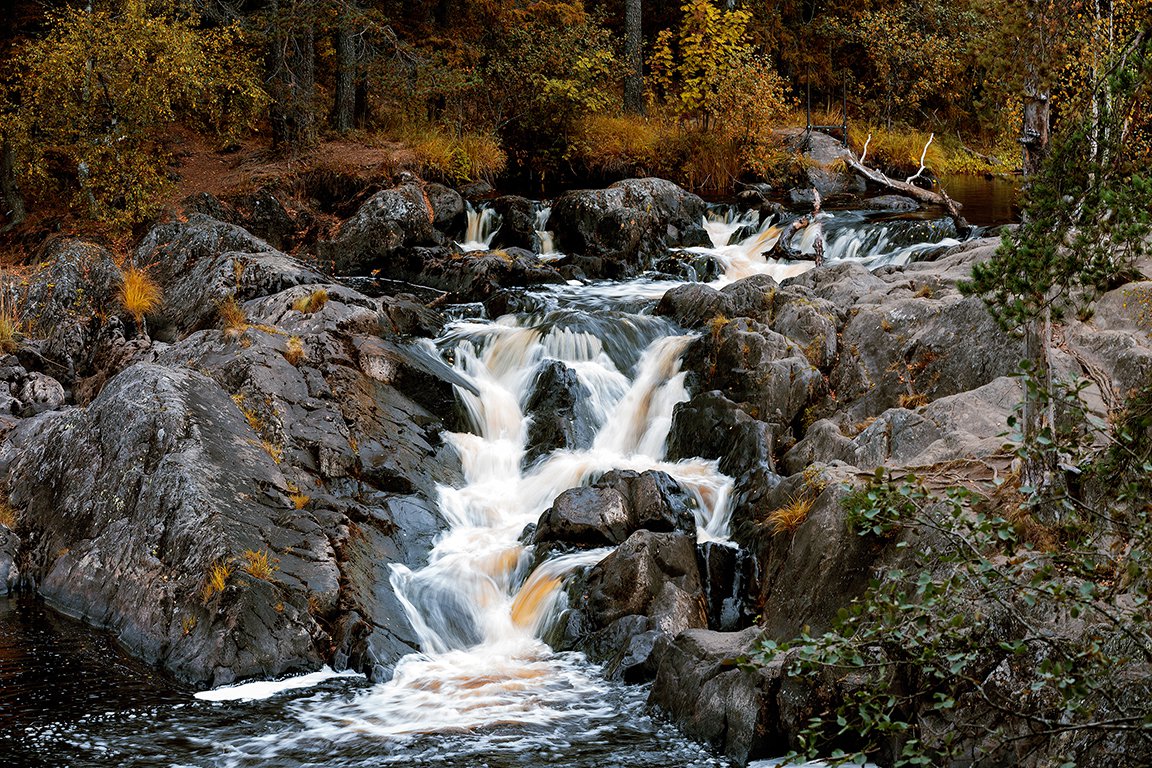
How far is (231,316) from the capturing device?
585 inches

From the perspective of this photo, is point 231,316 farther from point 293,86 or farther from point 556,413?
point 293,86

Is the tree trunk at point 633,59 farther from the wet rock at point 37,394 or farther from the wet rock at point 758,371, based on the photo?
the wet rock at point 37,394

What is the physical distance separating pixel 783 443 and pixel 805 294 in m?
3.19

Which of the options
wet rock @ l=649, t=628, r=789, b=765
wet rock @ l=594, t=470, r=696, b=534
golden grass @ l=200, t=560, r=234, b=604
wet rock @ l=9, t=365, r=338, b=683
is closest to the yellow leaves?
wet rock @ l=9, t=365, r=338, b=683

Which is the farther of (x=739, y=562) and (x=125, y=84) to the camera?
(x=125, y=84)

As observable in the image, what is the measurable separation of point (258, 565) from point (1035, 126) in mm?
7730

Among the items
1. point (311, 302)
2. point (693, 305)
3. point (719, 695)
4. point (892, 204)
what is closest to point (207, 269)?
point (311, 302)

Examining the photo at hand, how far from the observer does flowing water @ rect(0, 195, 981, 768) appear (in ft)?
25.7

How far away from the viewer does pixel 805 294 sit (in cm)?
1471

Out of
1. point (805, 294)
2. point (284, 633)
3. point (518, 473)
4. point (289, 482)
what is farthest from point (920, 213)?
point (284, 633)

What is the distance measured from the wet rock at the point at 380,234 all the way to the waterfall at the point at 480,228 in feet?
2.92

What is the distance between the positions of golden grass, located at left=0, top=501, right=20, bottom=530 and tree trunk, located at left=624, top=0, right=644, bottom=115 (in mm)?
20040

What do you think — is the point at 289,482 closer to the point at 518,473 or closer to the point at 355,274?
the point at 518,473

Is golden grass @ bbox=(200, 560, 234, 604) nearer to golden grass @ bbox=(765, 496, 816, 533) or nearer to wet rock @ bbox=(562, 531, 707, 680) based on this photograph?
wet rock @ bbox=(562, 531, 707, 680)
